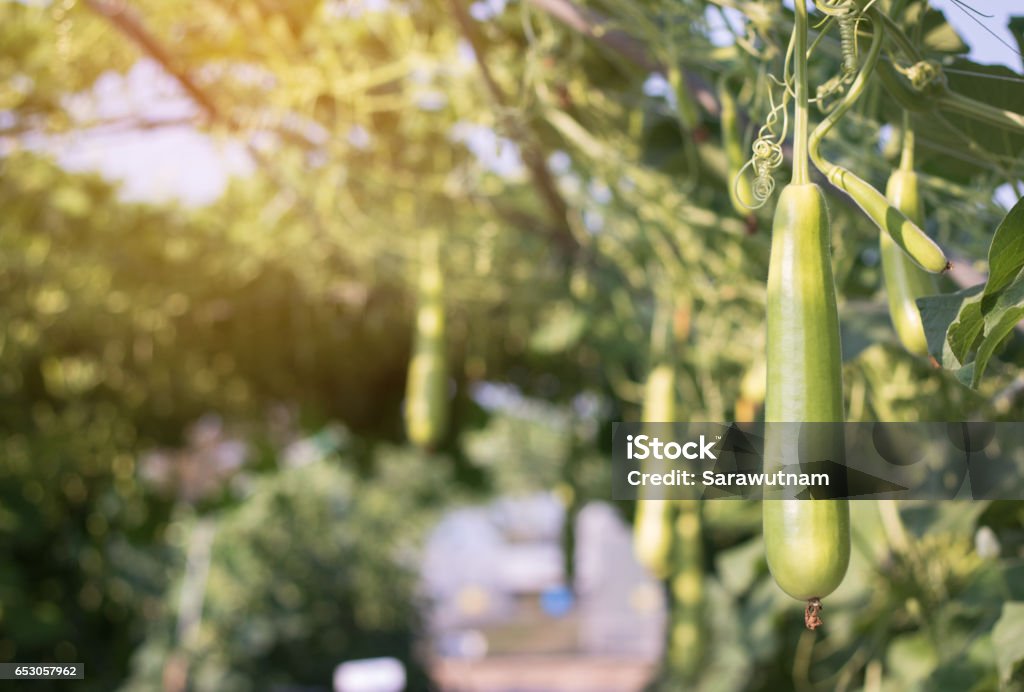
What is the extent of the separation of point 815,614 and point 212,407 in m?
2.84

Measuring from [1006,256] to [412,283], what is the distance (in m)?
1.61

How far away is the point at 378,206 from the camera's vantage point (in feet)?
6.48

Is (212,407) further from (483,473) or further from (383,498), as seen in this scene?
(383,498)

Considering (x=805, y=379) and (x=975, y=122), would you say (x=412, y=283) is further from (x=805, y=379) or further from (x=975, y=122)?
(x=805, y=379)

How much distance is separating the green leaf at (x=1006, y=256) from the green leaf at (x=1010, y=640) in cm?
43

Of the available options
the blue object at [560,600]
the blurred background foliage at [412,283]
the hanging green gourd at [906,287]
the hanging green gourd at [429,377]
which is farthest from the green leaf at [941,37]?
the blue object at [560,600]

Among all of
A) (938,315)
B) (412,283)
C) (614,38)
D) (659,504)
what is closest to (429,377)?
(659,504)

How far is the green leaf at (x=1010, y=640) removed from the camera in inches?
32.0

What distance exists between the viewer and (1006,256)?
54 cm

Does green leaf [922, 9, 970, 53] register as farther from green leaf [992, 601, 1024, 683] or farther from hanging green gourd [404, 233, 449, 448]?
hanging green gourd [404, 233, 449, 448]

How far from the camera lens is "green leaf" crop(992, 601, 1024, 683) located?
2.67 feet

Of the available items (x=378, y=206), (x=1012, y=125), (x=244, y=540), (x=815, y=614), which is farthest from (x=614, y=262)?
(x=244, y=540)

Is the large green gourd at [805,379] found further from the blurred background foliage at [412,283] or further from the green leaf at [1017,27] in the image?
the green leaf at [1017,27]

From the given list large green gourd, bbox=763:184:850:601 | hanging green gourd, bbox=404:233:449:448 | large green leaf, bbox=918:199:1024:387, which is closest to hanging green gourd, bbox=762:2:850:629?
large green gourd, bbox=763:184:850:601
